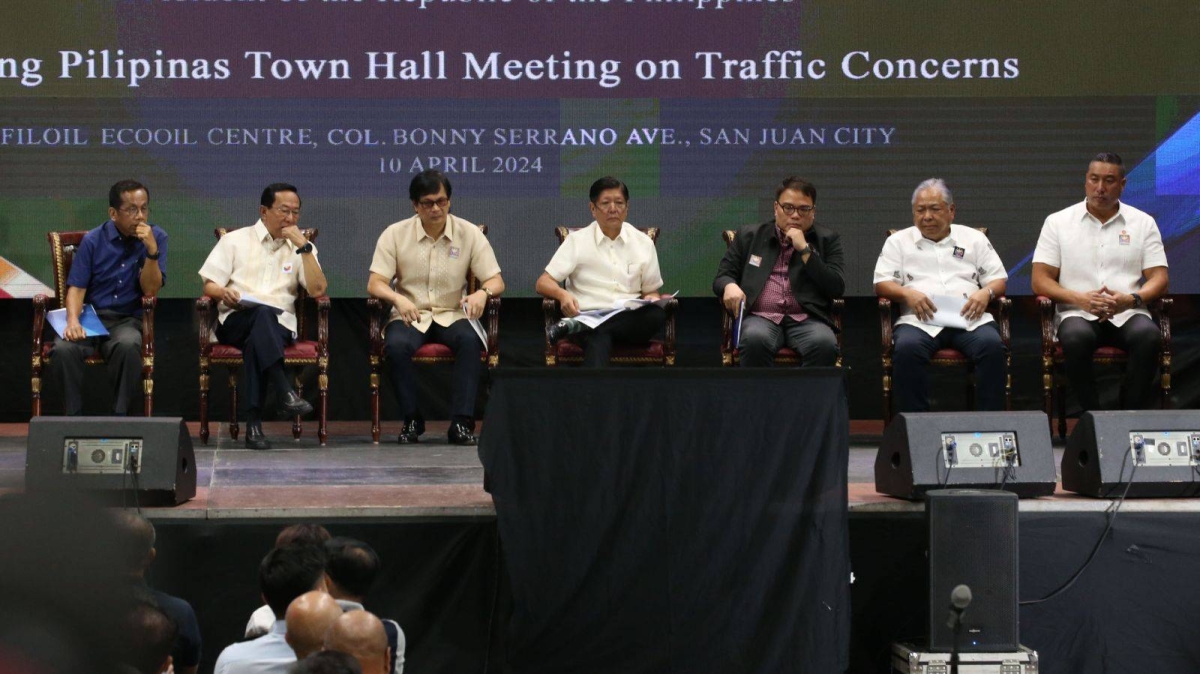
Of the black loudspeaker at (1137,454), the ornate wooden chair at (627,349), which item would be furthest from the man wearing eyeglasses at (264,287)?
the black loudspeaker at (1137,454)

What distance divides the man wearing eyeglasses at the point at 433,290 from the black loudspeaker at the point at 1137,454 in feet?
7.53

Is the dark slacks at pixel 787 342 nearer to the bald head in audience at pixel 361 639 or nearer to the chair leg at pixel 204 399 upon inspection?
the chair leg at pixel 204 399

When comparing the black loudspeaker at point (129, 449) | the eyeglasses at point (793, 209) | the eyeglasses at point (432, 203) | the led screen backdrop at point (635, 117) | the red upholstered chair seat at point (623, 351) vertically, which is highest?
the led screen backdrop at point (635, 117)

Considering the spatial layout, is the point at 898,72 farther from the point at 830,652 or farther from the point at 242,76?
the point at 830,652

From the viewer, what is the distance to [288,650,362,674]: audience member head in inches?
62.5

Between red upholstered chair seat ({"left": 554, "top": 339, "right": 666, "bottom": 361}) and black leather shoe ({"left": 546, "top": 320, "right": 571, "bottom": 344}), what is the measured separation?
4cm

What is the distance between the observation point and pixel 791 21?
584 centimetres

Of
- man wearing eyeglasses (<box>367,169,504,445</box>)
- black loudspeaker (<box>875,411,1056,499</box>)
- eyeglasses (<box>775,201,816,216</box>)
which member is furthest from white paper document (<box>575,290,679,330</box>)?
black loudspeaker (<box>875,411,1056,499</box>)

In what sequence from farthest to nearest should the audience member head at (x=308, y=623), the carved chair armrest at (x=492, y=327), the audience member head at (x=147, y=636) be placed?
1. the carved chair armrest at (x=492, y=327)
2. the audience member head at (x=308, y=623)
3. the audience member head at (x=147, y=636)

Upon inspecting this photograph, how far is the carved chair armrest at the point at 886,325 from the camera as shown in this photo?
17.0ft

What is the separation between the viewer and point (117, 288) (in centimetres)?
518

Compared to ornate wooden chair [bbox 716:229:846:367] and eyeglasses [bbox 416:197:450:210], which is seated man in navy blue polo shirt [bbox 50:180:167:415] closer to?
eyeglasses [bbox 416:197:450:210]

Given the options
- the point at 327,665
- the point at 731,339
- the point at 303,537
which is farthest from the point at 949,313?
the point at 327,665

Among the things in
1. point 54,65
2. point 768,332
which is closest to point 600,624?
point 768,332
